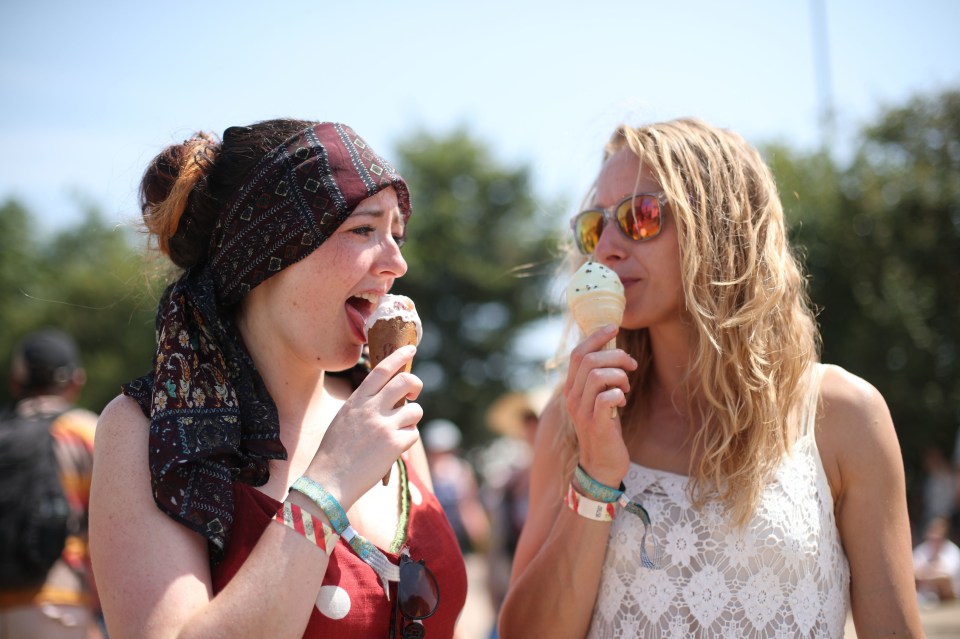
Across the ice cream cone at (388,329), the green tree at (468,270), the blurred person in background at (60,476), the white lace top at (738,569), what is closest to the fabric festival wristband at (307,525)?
the ice cream cone at (388,329)

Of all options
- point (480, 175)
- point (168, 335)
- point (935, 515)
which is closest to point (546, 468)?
point (168, 335)

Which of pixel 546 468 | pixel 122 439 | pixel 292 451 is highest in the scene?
pixel 122 439

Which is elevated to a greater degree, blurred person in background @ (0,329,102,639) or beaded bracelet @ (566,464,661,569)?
beaded bracelet @ (566,464,661,569)

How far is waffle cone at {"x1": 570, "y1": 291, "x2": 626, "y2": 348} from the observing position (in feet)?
9.19

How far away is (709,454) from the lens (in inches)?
111

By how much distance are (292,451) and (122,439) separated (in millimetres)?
540

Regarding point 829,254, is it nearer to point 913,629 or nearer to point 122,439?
point 913,629

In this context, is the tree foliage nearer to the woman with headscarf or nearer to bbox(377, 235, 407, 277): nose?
the woman with headscarf

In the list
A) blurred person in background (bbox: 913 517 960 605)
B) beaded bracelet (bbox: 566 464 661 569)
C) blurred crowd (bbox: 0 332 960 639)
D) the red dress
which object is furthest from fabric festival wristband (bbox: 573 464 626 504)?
blurred person in background (bbox: 913 517 960 605)

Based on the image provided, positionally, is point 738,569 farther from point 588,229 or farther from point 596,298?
point 588,229

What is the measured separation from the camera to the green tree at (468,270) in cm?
3659

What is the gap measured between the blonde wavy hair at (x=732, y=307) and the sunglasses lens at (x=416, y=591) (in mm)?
782

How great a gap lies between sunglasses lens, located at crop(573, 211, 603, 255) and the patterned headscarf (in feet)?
2.70

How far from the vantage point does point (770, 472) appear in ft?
9.19
